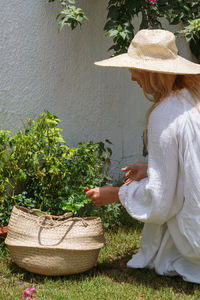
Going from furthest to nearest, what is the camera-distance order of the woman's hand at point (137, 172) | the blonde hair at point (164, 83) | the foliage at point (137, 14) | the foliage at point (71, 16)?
1. the foliage at point (137, 14)
2. the foliage at point (71, 16)
3. the woman's hand at point (137, 172)
4. the blonde hair at point (164, 83)

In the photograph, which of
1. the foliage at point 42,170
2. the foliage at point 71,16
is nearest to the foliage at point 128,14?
the foliage at point 71,16

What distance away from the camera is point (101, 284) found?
10.1 feet

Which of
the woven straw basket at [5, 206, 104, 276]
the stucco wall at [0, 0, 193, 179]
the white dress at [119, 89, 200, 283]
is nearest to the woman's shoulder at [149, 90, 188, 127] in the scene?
the white dress at [119, 89, 200, 283]

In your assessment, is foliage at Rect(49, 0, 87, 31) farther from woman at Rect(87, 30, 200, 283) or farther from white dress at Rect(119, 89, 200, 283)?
white dress at Rect(119, 89, 200, 283)

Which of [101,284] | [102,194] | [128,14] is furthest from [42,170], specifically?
[128,14]

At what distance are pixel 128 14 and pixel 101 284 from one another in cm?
241

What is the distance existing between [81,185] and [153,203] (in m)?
1.15

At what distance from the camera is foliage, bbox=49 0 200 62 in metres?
3.84

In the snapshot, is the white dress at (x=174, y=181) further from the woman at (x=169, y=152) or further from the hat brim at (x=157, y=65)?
the hat brim at (x=157, y=65)

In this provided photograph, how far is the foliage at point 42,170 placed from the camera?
3.59 m

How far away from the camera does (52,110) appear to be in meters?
4.11

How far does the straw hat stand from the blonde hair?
94 millimetres

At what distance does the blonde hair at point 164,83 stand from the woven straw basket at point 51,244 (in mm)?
976

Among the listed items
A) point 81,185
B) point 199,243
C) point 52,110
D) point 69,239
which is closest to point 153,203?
point 199,243
